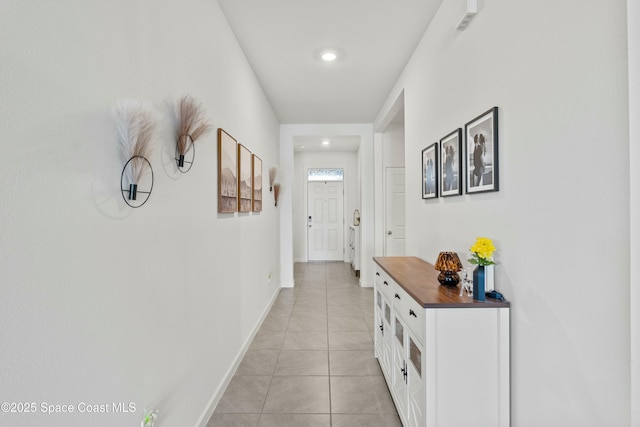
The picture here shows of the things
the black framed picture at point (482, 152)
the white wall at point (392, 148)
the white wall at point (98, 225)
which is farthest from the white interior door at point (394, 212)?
the white wall at point (98, 225)

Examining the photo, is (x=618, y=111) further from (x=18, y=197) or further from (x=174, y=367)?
(x=174, y=367)

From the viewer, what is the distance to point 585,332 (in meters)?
1.03

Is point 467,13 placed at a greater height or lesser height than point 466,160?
greater

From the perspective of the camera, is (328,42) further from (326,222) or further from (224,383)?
(326,222)

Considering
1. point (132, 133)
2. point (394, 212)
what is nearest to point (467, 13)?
point (132, 133)

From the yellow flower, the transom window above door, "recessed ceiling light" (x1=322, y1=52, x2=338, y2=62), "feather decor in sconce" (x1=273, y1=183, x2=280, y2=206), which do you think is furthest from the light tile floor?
the transom window above door

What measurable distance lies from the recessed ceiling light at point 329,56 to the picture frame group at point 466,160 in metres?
1.25

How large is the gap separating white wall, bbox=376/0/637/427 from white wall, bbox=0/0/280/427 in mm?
1546

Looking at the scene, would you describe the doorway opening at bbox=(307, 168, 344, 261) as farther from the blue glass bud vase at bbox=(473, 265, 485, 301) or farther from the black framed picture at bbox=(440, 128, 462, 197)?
the blue glass bud vase at bbox=(473, 265, 485, 301)

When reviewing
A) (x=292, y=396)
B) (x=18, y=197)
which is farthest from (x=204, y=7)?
(x=292, y=396)

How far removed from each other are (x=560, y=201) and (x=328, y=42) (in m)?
2.27

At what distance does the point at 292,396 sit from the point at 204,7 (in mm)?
2601

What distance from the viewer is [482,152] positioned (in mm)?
1651

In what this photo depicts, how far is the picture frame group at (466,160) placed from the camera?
1.56m
